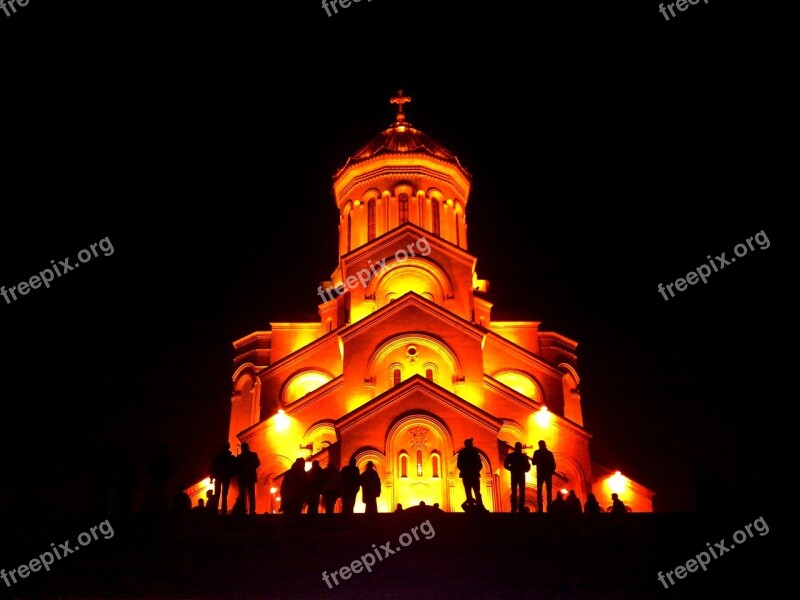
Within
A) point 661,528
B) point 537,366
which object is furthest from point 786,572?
point 537,366

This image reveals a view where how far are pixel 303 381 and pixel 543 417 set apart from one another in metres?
8.97

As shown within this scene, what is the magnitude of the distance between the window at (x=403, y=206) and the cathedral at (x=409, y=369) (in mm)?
89

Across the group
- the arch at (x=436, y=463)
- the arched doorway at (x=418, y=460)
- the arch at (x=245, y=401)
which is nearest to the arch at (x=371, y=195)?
the arch at (x=245, y=401)

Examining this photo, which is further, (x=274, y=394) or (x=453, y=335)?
(x=274, y=394)

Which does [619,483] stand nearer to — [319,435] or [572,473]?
[572,473]

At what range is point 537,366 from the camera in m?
33.6

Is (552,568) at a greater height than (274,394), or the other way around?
(274,394)

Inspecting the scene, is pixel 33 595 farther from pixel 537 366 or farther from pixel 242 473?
pixel 537 366

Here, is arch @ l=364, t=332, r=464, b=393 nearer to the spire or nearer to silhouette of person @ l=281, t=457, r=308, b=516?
silhouette of person @ l=281, t=457, r=308, b=516

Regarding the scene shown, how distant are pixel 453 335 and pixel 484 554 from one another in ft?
52.5

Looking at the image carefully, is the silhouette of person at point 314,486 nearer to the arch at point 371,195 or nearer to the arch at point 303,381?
the arch at point 303,381

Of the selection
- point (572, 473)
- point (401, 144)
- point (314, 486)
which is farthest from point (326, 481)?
point (401, 144)

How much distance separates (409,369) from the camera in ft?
99.3

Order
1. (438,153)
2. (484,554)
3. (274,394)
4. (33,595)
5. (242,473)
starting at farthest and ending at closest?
(438,153) → (274,394) → (242,473) → (484,554) → (33,595)
